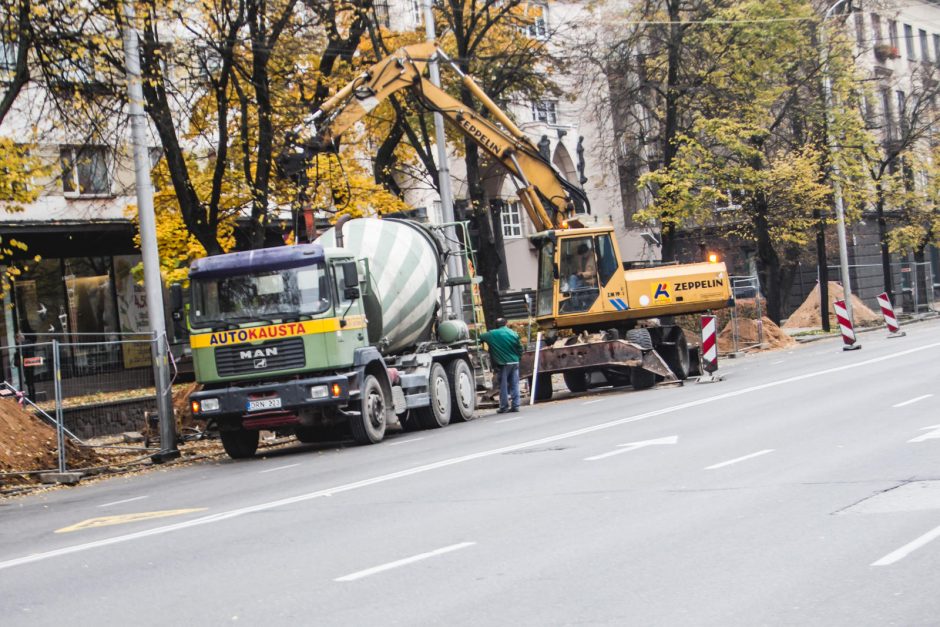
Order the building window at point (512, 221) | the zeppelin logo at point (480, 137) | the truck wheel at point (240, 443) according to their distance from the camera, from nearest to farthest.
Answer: the truck wheel at point (240, 443)
the zeppelin logo at point (480, 137)
the building window at point (512, 221)

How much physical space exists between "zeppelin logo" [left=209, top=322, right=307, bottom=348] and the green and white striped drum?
1867mm

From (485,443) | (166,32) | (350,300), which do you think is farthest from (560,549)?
(166,32)

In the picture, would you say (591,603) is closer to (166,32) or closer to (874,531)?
(874,531)

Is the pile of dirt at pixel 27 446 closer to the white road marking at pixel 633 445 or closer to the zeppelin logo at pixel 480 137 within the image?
the white road marking at pixel 633 445

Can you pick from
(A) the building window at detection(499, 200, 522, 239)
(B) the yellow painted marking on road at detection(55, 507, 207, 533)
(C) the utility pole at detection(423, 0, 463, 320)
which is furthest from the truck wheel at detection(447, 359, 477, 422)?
(A) the building window at detection(499, 200, 522, 239)

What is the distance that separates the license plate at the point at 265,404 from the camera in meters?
18.9

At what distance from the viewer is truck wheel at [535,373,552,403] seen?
26.8 meters

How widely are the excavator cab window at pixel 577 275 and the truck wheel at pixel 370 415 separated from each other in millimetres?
6805

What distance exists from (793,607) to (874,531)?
211cm

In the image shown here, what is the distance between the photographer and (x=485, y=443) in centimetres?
1730

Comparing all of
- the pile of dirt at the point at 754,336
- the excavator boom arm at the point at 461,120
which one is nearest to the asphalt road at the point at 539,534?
the excavator boom arm at the point at 461,120

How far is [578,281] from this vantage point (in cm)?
2634

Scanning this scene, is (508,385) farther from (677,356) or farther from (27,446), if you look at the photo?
(27,446)

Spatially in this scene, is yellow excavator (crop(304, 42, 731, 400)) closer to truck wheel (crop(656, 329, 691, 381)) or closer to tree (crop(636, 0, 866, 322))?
truck wheel (crop(656, 329, 691, 381))
